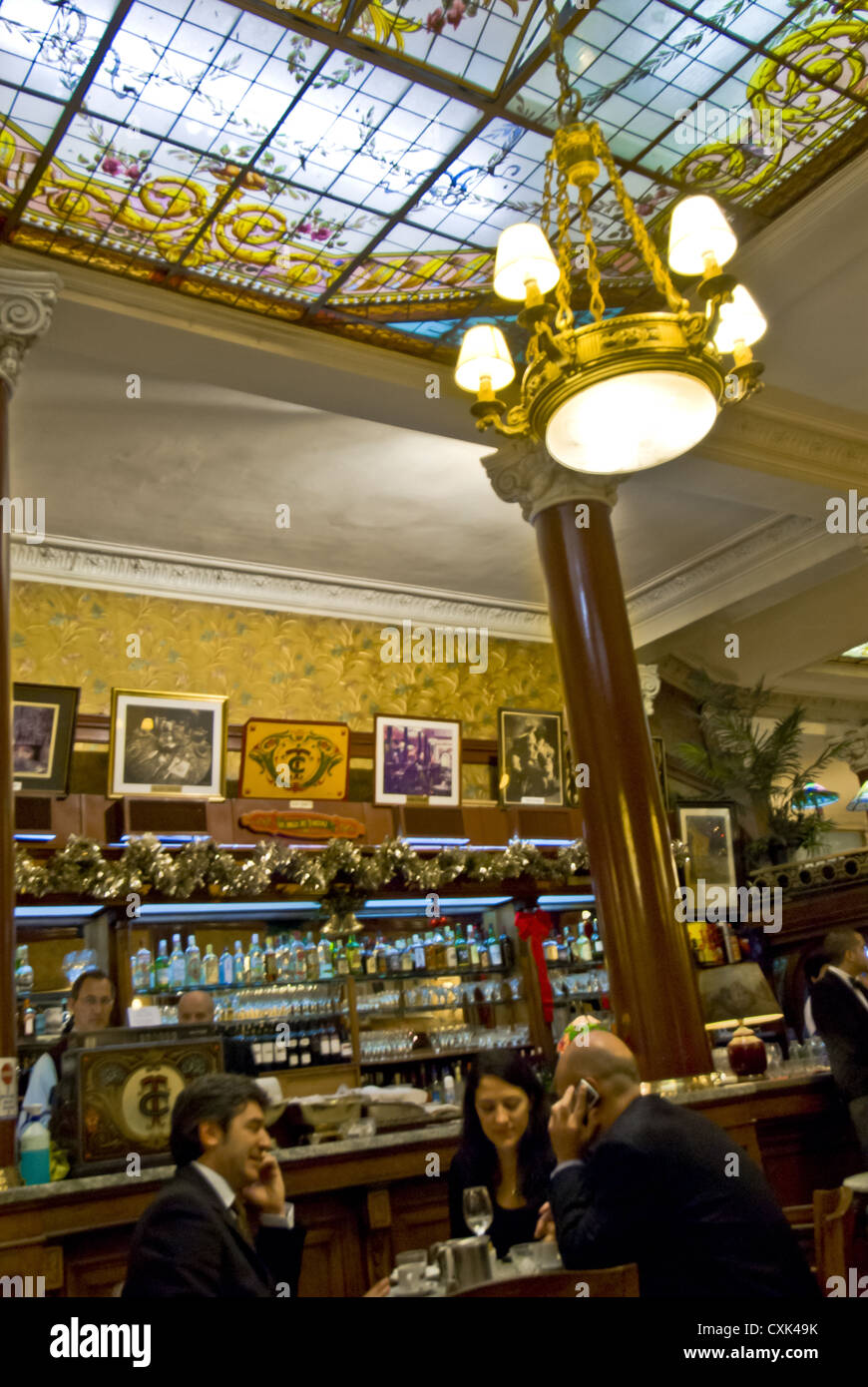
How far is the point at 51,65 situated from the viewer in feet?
14.4

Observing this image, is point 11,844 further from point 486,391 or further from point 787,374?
point 787,374

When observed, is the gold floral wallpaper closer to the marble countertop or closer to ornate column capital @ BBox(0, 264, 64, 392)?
ornate column capital @ BBox(0, 264, 64, 392)

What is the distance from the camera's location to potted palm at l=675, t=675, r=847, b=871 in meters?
10.4

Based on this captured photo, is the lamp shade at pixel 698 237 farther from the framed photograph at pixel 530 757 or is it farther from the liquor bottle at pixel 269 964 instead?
the liquor bottle at pixel 269 964

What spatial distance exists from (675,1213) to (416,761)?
5.84m

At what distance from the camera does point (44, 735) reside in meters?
6.68

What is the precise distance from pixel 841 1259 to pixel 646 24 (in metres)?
4.74

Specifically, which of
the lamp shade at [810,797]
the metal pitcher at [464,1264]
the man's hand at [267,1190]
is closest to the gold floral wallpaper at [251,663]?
the lamp shade at [810,797]

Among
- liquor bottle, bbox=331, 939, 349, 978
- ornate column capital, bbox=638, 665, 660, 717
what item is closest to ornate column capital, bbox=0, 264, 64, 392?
liquor bottle, bbox=331, 939, 349, 978

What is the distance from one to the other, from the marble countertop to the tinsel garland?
9.98 ft

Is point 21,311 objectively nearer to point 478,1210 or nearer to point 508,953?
point 478,1210


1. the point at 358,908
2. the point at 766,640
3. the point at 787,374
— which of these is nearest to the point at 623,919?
the point at 358,908

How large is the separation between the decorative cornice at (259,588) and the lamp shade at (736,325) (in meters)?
5.42

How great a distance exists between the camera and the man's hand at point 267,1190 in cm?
249
